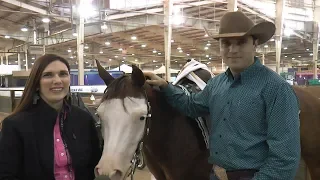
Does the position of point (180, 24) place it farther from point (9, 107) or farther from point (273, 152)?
point (273, 152)

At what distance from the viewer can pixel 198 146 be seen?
8.11 feet

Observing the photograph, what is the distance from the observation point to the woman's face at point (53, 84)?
69.5 inches

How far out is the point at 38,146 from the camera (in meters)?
1.69

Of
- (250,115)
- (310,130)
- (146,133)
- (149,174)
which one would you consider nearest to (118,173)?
(146,133)

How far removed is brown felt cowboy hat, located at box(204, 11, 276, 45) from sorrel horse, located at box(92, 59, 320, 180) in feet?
1.82

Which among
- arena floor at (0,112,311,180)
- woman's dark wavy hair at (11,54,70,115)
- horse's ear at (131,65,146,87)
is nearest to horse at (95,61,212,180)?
horse's ear at (131,65,146,87)

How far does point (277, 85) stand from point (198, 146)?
991 mm

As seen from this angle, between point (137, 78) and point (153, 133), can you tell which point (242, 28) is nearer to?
point (137, 78)

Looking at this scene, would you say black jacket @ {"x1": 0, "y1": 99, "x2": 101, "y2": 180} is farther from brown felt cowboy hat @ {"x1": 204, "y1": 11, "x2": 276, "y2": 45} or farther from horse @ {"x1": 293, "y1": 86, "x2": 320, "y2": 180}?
horse @ {"x1": 293, "y1": 86, "x2": 320, "y2": 180}

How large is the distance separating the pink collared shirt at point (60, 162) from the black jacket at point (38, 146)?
2cm

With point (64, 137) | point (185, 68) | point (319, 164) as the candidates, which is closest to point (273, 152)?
point (64, 137)

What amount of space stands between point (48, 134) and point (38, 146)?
0.26ft

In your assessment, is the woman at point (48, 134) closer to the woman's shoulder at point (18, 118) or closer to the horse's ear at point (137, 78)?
the woman's shoulder at point (18, 118)

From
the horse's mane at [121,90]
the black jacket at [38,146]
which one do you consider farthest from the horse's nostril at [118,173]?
the horse's mane at [121,90]
